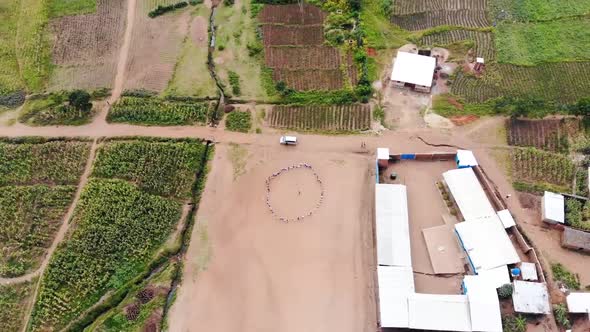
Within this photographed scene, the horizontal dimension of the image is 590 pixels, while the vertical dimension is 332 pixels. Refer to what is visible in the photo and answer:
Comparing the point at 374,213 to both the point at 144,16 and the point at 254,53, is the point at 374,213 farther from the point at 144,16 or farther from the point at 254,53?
the point at 144,16

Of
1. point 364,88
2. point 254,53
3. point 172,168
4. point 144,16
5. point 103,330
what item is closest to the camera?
point 103,330

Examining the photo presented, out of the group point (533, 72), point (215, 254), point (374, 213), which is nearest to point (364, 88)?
point (374, 213)

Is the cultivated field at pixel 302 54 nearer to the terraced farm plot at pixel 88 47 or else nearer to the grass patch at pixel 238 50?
the grass patch at pixel 238 50

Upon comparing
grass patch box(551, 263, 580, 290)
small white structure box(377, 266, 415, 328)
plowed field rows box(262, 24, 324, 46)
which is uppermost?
plowed field rows box(262, 24, 324, 46)

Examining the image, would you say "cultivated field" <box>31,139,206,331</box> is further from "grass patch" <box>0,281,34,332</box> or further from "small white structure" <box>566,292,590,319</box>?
"small white structure" <box>566,292,590,319</box>

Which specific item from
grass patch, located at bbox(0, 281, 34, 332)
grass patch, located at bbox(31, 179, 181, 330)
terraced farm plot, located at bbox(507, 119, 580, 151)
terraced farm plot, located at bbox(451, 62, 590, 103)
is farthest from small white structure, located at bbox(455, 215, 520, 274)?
grass patch, located at bbox(0, 281, 34, 332)

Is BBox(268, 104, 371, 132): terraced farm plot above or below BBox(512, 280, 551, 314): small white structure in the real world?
above

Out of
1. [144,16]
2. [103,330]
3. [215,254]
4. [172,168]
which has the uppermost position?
[144,16]
